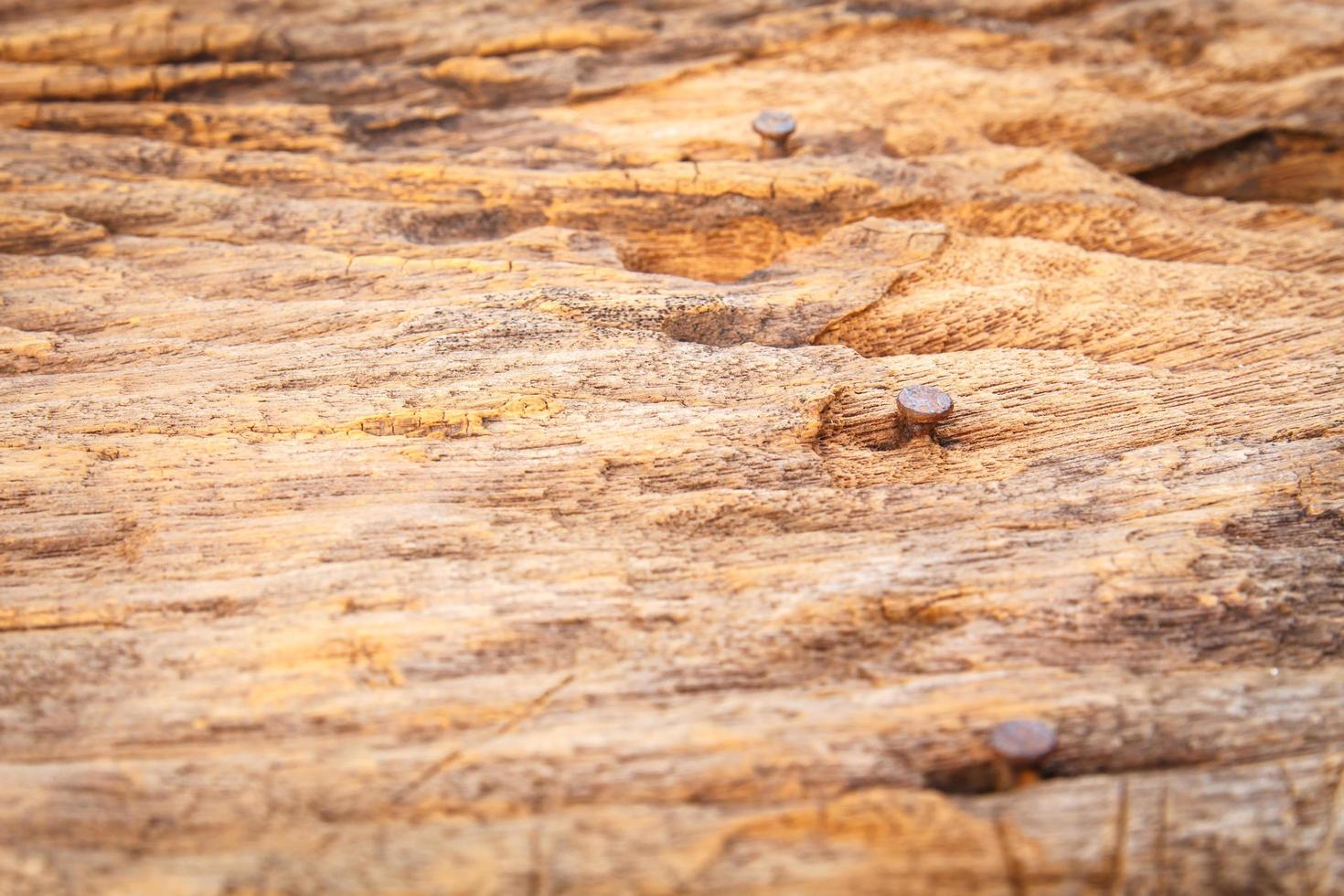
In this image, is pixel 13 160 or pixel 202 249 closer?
pixel 202 249

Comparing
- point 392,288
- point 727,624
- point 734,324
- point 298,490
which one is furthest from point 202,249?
point 727,624

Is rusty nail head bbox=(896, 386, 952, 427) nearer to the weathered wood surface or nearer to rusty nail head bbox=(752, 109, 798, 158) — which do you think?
the weathered wood surface

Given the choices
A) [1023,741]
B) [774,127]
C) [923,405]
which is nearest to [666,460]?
[923,405]

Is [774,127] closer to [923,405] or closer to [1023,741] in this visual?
[923,405]

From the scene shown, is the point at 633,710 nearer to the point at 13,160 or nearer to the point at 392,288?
the point at 392,288

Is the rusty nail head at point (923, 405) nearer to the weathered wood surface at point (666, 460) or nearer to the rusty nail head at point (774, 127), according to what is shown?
the weathered wood surface at point (666, 460)

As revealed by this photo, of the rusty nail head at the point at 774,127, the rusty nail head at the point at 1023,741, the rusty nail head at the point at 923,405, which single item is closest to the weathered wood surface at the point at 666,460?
the rusty nail head at the point at 1023,741
